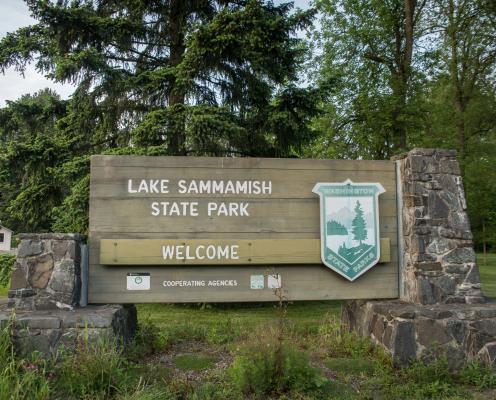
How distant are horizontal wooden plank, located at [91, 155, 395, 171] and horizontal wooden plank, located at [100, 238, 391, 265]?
862 millimetres

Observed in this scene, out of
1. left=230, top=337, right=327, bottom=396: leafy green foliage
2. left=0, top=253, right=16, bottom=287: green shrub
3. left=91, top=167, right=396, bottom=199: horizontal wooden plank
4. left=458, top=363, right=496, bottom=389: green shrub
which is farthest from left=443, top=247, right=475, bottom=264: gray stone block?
left=0, top=253, right=16, bottom=287: green shrub

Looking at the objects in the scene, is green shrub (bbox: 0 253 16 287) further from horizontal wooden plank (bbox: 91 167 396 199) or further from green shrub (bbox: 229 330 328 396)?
green shrub (bbox: 229 330 328 396)

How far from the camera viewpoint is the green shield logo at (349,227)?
5.53 metres

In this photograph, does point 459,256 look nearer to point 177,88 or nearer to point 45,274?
point 45,274

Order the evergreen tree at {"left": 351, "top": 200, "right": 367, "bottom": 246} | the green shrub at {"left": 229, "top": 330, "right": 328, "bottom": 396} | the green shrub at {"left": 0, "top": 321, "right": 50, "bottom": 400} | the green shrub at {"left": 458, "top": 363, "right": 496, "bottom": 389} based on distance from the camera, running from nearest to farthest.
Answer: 1. the green shrub at {"left": 0, "top": 321, "right": 50, "bottom": 400}
2. the green shrub at {"left": 229, "top": 330, "right": 328, "bottom": 396}
3. the green shrub at {"left": 458, "top": 363, "right": 496, "bottom": 389}
4. the evergreen tree at {"left": 351, "top": 200, "right": 367, "bottom": 246}

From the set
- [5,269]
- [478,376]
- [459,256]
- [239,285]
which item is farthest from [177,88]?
[478,376]

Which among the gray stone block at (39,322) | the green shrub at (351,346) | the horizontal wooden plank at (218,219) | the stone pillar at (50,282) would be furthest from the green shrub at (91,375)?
the green shrub at (351,346)

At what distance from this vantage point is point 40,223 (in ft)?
32.4

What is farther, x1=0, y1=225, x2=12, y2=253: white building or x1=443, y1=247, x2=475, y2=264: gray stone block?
x1=0, y1=225, x2=12, y2=253: white building

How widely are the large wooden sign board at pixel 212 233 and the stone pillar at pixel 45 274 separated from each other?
0.35 meters

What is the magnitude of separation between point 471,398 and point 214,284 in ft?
9.05

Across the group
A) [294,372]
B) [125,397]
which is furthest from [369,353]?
[125,397]

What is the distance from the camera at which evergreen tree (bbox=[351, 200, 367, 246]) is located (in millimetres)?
5566

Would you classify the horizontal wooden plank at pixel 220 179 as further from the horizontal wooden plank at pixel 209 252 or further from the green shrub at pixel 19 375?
the green shrub at pixel 19 375
